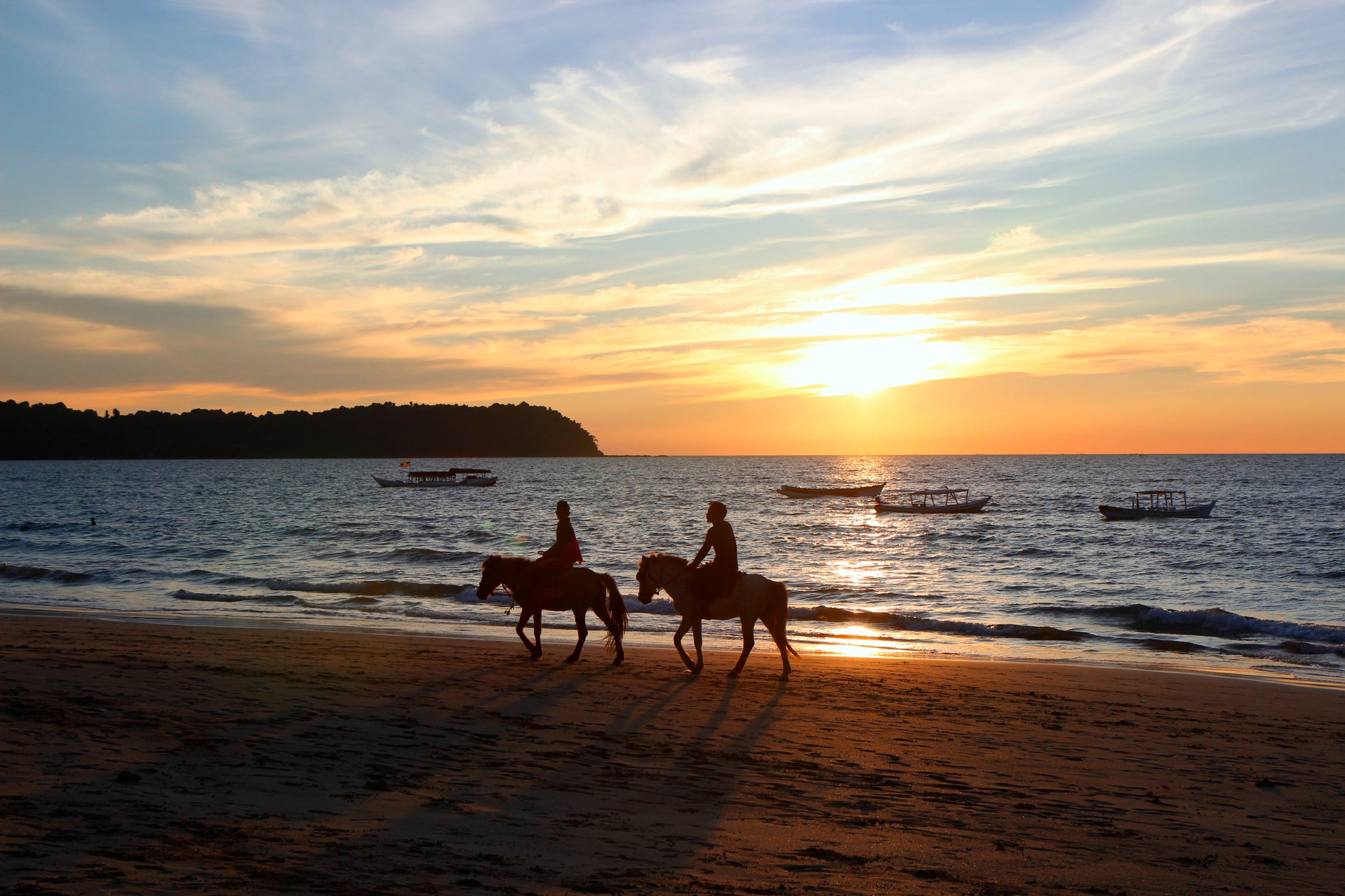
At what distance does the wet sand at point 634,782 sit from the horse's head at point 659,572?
1.30 meters

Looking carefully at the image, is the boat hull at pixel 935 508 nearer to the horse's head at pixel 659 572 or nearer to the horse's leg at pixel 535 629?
the horse's leg at pixel 535 629

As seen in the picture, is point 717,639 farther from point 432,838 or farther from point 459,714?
point 432,838

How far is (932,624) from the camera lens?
21094 millimetres

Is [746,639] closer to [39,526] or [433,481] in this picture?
[39,526]

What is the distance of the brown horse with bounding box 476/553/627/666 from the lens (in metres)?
13.0

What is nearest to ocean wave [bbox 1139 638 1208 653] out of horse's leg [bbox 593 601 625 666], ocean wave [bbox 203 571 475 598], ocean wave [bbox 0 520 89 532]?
horse's leg [bbox 593 601 625 666]

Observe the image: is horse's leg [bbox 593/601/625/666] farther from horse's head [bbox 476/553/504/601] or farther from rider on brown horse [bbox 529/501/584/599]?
horse's head [bbox 476/553/504/601]

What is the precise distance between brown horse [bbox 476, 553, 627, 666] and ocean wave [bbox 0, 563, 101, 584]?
19.3m

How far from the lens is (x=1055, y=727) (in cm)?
1000

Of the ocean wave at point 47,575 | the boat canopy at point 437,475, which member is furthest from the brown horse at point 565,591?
the boat canopy at point 437,475

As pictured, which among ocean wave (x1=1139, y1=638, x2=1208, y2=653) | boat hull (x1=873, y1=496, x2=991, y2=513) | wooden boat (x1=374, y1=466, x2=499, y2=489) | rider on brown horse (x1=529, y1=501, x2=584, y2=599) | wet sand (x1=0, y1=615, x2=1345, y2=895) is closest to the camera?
wet sand (x1=0, y1=615, x2=1345, y2=895)

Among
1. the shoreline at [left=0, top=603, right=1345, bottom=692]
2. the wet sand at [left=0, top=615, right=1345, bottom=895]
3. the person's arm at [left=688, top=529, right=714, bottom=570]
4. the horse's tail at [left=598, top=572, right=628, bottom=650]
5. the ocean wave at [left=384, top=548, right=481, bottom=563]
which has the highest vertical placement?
the person's arm at [left=688, top=529, right=714, bottom=570]

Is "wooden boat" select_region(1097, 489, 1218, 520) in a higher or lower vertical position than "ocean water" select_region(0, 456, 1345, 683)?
higher

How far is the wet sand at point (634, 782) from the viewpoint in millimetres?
5273
